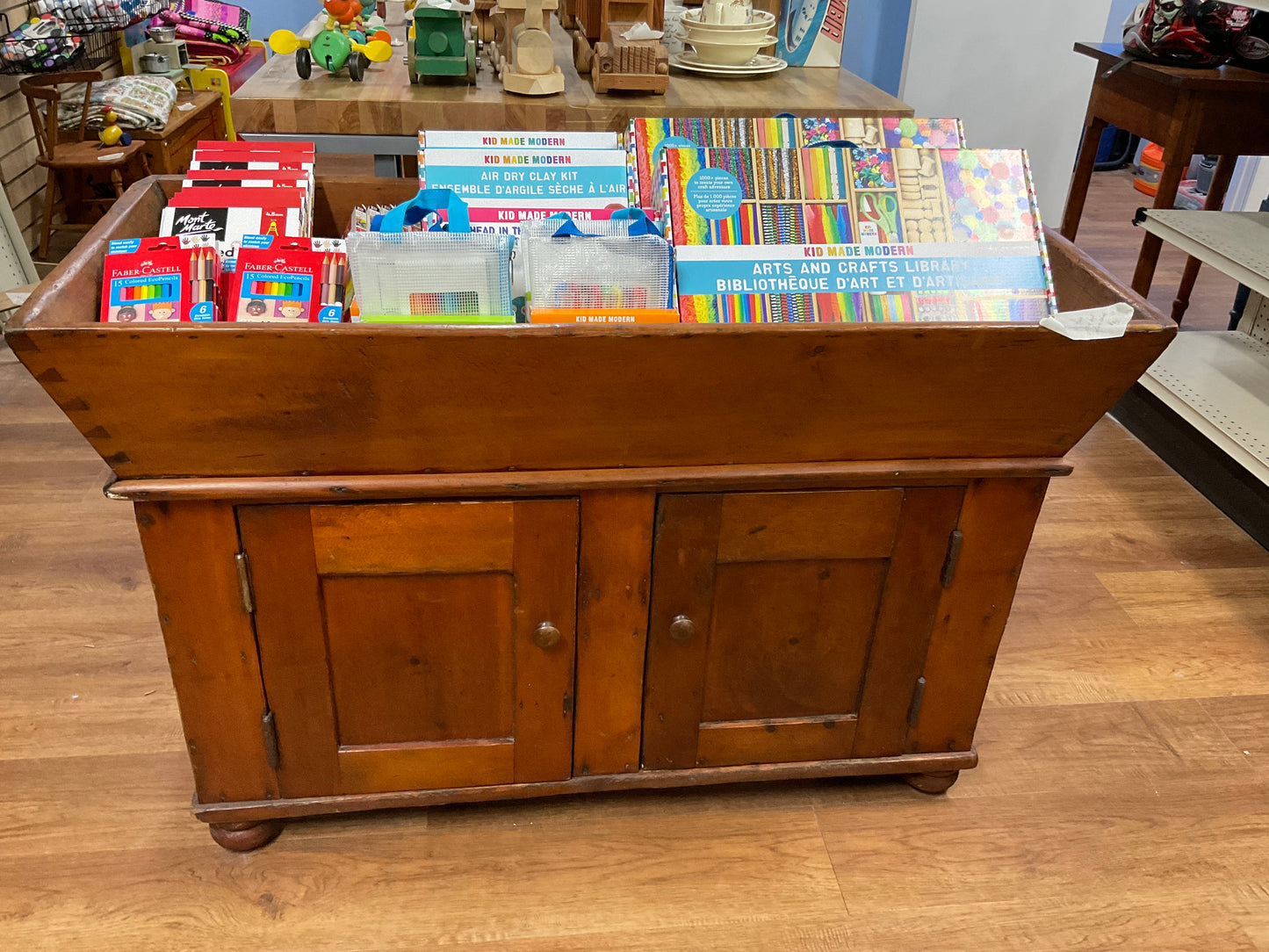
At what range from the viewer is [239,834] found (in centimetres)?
159

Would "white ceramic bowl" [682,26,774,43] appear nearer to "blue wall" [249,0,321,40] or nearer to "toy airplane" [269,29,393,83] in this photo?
"toy airplane" [269,29,393,83]

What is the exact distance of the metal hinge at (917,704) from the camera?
161 centimetres

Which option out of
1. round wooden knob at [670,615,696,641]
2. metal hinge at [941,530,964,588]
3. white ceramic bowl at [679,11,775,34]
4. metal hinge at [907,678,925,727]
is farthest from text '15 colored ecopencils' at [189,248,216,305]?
white ceramic bowl at [679,11,775,34]

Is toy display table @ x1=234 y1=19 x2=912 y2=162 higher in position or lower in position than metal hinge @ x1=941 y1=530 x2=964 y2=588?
higher

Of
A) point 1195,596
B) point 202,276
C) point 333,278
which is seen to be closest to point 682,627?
point 333,278

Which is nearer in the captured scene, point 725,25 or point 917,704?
point 917,704

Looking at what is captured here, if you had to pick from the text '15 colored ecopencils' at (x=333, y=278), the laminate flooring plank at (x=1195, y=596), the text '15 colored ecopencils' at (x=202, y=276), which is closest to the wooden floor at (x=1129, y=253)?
the laminate flooring plank at (x=1195, y=596)

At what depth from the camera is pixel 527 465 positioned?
52.6 inches

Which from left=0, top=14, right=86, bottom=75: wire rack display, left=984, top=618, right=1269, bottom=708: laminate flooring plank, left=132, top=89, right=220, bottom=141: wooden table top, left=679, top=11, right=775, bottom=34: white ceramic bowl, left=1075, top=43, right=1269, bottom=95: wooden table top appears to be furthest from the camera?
left=132, top=89, right=220, bottom=141: wooden table top

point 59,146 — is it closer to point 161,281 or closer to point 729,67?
point 729,67

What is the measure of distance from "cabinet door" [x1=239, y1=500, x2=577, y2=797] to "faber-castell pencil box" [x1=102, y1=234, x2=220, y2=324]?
0.28m

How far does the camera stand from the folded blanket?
3.97m

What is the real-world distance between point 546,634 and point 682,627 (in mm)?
195

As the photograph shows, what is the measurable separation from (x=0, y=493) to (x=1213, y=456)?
3.10 metres
